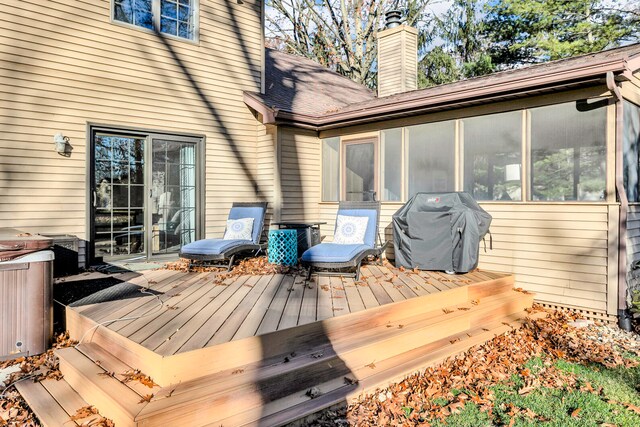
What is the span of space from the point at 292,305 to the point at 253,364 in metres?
0.90

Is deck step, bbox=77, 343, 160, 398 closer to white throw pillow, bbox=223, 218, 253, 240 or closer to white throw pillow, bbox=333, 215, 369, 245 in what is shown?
white throw pillow, bbox=223, 218, 253, 240

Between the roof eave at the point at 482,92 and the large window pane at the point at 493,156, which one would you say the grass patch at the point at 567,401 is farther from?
the roof eave at the point at 482,92

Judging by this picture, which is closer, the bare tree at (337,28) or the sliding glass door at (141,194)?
the sliding glass door at (141,194)

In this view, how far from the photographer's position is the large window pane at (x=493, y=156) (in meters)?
5.23

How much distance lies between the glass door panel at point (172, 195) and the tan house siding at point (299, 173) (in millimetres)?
1454

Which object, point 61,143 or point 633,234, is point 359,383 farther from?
point 61,143

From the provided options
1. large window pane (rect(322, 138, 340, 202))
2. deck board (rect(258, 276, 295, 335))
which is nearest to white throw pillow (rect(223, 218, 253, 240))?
deck board (rect(258, 276, 295, 335))

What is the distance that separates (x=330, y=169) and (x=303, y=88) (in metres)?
2.66

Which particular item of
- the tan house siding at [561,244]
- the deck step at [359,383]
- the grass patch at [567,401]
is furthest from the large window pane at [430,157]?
the grass patch at [567,401]

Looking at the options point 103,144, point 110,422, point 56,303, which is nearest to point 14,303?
point 56,303

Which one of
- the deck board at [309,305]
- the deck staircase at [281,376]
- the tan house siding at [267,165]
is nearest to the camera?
the deck staircase at [281,376]

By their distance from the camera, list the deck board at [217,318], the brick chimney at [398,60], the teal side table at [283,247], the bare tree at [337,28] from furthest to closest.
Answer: the bare tree at [337,28], the brick chimney at [398,60], the teal side table at [283,247], the deck board at [217,318]

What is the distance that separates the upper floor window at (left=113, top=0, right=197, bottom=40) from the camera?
6.04m

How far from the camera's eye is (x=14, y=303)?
3082 millimetres
